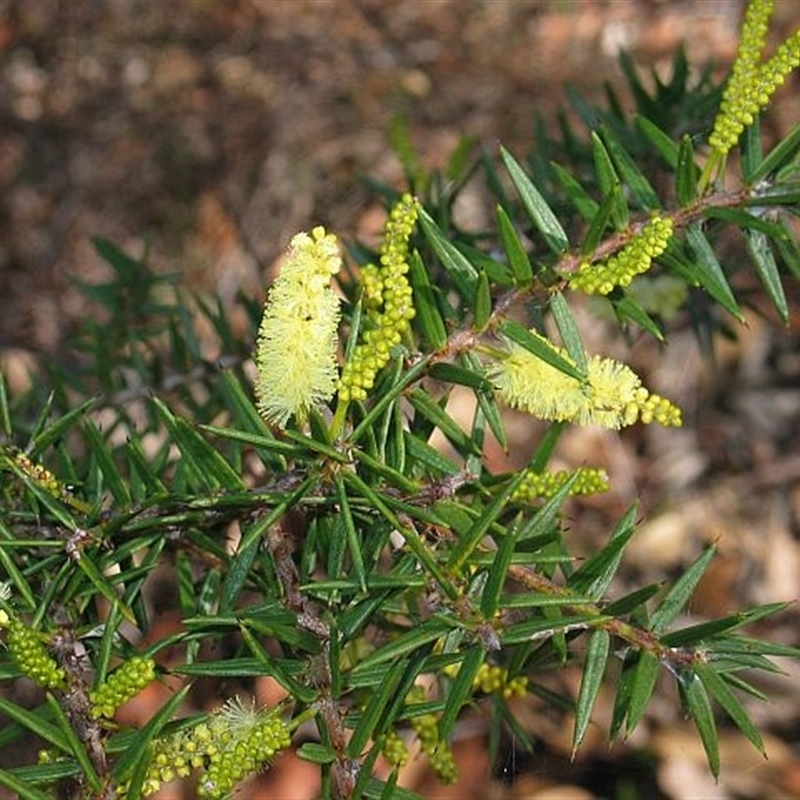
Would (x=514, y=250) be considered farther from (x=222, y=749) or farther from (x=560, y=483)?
(x=222, y=749)

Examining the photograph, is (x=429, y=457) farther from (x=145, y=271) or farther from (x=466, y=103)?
(x=466, y=103)

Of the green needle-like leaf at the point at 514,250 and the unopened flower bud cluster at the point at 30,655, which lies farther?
the green needle-like leaf at the point at 514,250

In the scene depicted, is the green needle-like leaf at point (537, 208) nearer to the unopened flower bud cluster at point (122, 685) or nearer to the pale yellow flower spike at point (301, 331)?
the pale yellow flower spike at point (301, 331)

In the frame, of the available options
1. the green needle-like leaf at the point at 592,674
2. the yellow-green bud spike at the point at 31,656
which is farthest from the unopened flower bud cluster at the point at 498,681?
the yellow-green bud spike at the point at 31,656

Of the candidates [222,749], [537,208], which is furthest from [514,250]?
[222,749]

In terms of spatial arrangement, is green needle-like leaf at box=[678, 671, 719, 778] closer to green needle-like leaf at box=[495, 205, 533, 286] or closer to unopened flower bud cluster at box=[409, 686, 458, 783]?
unopened flower bud cluster at box=[409, 686, 458, 783]

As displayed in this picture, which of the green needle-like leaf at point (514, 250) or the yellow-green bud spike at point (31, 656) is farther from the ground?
the green needle-like leaf at point (514, 250)

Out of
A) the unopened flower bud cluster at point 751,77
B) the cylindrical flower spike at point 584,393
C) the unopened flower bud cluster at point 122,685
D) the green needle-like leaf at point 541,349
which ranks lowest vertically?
the unopened flower bud cluster at point 122,685

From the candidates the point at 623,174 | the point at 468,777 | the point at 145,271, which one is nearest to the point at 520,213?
the point at 623,174
